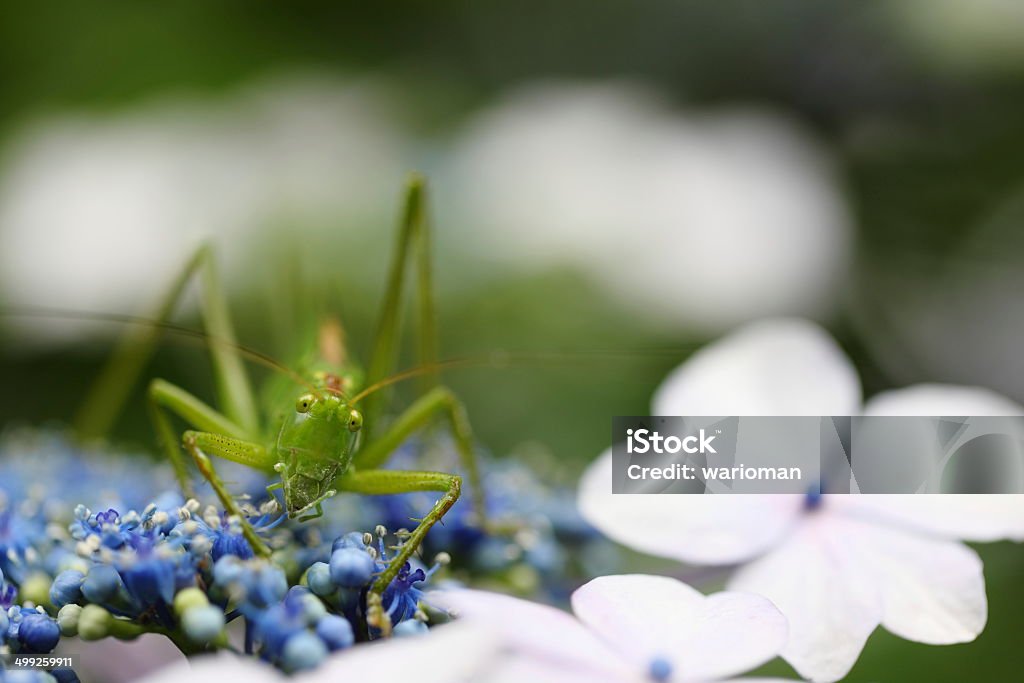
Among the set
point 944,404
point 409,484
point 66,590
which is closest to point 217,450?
point 409,484

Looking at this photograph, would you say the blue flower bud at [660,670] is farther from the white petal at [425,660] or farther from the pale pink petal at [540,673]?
the white petal at [425,660]

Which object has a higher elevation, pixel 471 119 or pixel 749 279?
pixel 471 119

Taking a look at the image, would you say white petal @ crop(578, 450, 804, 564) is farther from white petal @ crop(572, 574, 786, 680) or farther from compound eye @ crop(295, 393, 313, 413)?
compound eye @ crop(295, 393, 313, 413)

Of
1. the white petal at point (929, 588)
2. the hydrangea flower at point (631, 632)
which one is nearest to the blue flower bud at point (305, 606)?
the hydrangea flower at point (631, 632)

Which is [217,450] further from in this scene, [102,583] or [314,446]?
[102,583]

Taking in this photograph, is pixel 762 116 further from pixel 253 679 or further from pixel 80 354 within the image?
pixel 253 679

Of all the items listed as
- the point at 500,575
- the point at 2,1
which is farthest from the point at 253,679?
the point at 2,1

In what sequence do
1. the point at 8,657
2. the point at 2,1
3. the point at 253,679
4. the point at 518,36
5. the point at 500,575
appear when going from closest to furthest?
the point at 253,679, the point at 8,657, the point at 500,575, the point at 2,1, the point at 518,36
